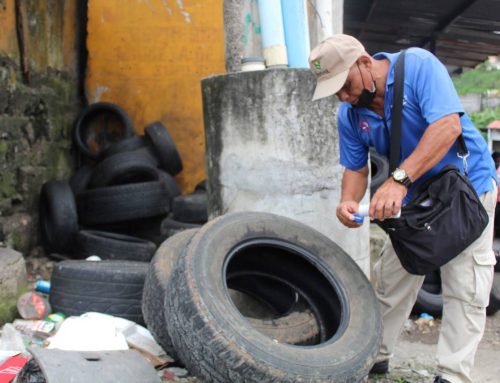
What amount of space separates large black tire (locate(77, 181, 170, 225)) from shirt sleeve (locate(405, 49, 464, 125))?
11.9ft

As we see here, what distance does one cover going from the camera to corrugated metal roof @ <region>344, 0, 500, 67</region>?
Answer: 8070mm

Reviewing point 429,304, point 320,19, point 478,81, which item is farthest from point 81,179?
point 478,81

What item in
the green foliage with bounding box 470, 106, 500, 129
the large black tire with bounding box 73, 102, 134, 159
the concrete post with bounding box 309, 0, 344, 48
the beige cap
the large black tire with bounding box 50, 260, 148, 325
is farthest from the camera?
the green foliage with bounding box 470, 106, 500, 129

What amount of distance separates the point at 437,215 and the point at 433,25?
22.8 ft

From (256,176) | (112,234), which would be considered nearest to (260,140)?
(256,176)

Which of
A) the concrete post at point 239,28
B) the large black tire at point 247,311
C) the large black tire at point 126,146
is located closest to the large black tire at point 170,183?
the large black tire at point 126,146

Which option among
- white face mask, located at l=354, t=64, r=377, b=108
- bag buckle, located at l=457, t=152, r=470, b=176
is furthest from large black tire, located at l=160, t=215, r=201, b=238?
bag buckle, located at l=457, t=152, r=470, b=176

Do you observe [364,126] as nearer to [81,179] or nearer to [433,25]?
[81,179]

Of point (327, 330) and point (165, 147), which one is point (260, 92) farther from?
point (165, 147)

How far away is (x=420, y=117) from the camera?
9.48 feet

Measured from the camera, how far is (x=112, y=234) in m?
5.92

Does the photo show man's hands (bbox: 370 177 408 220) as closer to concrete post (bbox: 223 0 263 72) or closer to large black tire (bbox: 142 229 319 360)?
large black tire (bbox: 142 229 319 360)

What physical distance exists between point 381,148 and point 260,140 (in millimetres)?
1068

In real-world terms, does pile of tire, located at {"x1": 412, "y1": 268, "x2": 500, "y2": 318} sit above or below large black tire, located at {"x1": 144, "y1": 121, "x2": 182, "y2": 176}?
below
